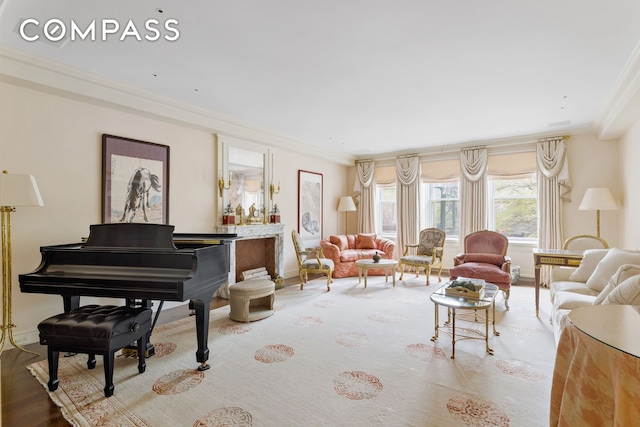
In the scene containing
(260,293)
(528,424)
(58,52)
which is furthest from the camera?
(260,293)

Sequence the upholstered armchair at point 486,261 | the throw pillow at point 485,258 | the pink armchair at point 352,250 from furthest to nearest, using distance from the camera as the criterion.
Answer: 1. the pink armchair at point 352,250
2. the throw pillow at point 485,258
3. the upholstered armchair at point 486,261

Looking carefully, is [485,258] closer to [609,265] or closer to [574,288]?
[574,288]


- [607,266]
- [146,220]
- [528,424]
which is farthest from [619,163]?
[146,220]

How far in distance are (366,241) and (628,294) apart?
522cm

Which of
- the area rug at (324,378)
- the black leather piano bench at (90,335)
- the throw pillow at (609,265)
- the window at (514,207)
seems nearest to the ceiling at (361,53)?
the window at (514,207)

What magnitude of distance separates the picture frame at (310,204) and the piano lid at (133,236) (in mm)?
4195

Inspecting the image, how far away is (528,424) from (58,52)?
4908 millimetres

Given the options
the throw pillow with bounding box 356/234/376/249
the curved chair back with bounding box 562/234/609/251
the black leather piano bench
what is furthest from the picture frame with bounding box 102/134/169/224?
the curved chair back with bounding box 562/234/609/251

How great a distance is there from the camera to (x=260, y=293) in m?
3.91

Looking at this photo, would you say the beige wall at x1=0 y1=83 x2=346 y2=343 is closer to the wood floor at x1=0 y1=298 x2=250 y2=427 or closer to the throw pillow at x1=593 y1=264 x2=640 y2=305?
the wood floor at x1=0 y1=298 x2=250 y2=427

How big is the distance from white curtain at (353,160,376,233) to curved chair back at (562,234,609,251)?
4.04 metres

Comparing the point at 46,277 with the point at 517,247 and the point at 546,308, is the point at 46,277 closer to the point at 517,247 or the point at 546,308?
the point at 546,308

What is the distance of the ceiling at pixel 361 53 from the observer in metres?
2.34

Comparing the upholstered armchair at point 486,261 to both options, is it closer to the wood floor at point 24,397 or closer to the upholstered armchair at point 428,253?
the upholstered armchair at point 428,253
